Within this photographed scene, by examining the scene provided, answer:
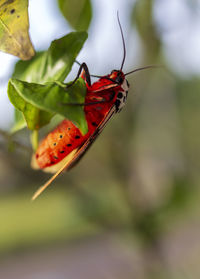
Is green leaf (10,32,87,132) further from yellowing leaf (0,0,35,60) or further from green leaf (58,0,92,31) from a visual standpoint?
green leaf (58,0,92,31)

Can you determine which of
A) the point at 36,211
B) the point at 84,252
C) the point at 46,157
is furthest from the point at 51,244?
the point at 46,157

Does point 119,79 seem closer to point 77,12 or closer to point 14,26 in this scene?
point 77,12

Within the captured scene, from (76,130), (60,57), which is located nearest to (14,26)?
(60,57)

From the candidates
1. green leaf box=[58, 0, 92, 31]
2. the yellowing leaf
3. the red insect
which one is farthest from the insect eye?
the yellowing leaf

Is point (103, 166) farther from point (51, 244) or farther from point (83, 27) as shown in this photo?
point (51, 244)

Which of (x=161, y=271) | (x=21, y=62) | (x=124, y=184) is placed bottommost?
(x=161, y=271)

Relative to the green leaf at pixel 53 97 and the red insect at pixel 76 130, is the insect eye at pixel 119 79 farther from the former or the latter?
the green leaf at pixel 53 97
